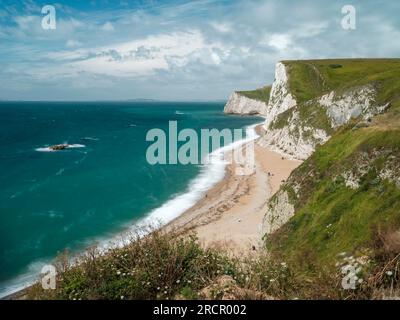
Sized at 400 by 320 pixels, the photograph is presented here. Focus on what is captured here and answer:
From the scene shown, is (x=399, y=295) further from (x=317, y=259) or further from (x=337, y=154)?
(x=337, y=154)

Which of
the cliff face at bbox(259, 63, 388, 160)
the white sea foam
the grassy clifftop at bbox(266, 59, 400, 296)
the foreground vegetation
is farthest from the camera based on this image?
the cliff face at bbox(259, 63, 388, 160)

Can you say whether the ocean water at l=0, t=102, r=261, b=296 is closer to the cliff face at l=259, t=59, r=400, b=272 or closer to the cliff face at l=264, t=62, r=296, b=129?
the cliff face at l=259, t=59, r=400, b=272

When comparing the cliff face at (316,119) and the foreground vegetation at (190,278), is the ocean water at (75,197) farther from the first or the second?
the foreground vegetation at (190,278)

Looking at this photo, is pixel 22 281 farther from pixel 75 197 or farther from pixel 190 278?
pixel 190 278

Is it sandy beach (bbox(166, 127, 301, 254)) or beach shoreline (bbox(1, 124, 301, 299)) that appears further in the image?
sandy beach (bbox(166, 127, 301, 254))

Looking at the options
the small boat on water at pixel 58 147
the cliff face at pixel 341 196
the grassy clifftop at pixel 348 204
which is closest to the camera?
the grassy clifftop at pixel 348 204

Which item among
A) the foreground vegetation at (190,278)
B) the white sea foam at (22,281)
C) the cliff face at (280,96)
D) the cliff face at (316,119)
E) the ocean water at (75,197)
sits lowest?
the white sea foam at (22,281)

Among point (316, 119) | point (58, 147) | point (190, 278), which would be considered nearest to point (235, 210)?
point (190, 278)

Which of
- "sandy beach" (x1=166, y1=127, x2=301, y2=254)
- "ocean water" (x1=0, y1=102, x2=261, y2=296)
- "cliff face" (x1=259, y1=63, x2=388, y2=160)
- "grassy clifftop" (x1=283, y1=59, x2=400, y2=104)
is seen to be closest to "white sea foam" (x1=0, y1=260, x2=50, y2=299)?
"ocean water" (x1=0, y1=102, x2=261, y2=296)

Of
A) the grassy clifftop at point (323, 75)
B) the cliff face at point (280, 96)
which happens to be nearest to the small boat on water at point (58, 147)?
the cliff face at point (280, 96)
